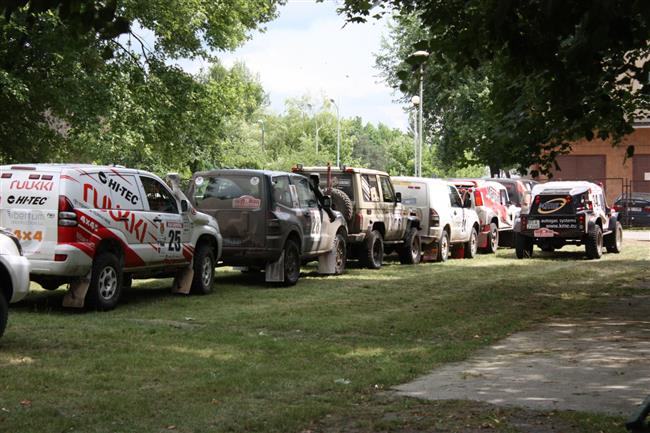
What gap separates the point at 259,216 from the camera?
1547 cm

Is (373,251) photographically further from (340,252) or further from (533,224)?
(533,224)

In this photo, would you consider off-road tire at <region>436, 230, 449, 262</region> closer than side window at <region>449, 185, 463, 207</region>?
Yes

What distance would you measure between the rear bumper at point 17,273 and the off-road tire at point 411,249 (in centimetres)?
1306

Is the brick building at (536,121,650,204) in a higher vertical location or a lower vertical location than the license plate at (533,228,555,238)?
higher

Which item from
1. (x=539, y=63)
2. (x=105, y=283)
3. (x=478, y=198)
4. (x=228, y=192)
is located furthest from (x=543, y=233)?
(x=539, y=63)

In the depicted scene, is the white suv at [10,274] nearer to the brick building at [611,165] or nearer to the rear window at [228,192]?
the rear window at [228,192]

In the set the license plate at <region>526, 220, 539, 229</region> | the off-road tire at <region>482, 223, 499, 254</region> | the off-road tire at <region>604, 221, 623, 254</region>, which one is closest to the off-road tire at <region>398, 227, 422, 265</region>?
the license plate at <region>526, 220, 539, 229</region>

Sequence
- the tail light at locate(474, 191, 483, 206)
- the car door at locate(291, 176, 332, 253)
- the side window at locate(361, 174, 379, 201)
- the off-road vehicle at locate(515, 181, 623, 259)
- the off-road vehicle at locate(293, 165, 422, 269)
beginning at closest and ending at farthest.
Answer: the car door at locate(291, 176, 332, 253)
the off-road vehicle at locate(293, 165, 422, 269)
the side window at locate(361, 174, 379, 201)
the off-road vehicle at locate(515, 181, 623, 259)
the tail light at locate(474, 191, 483, 206)

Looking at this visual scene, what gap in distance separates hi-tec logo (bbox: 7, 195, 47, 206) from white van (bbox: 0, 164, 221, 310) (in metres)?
0.01

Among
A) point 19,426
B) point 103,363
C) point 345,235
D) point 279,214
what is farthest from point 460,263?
point 19,426

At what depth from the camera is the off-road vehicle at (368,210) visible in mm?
19016

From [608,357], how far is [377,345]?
7.62 ft

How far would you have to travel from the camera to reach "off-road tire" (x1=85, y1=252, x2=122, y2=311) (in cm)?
1206

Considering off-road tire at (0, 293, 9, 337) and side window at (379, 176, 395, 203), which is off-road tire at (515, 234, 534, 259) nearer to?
side window at (379, 176, 395, 203)
